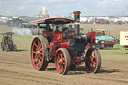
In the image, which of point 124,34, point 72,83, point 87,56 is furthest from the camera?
point 124,34

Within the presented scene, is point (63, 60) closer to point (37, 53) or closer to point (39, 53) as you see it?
point (39, 53)

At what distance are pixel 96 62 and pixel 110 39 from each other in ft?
51.9

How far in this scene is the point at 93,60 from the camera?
973cm

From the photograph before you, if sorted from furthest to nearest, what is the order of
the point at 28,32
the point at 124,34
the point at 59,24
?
1. the point at 28,32
2. the point at 124,34
3. the point at 59,24

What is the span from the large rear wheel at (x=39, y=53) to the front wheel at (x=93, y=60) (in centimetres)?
160

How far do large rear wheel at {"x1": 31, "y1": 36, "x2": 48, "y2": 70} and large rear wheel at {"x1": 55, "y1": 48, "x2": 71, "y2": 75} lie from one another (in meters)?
0.70

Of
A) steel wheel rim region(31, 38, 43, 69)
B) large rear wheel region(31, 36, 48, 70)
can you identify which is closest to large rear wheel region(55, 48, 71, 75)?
large rear wheel region(31, 36, 48, 70)

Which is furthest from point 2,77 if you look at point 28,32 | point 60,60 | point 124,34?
point 28,32

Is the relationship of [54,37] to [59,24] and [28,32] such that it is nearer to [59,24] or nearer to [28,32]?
[59,24]

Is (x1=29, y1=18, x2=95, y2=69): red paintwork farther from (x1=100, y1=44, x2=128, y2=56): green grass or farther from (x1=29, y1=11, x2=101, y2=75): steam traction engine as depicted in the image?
(x1=100, y1=44, x2=128, y2=56): green grass

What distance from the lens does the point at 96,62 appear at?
9.33 m

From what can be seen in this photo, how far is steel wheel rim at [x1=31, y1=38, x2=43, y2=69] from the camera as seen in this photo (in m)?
10.7

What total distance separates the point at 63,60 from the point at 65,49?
40 cm

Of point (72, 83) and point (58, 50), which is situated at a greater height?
point (58, 50)
